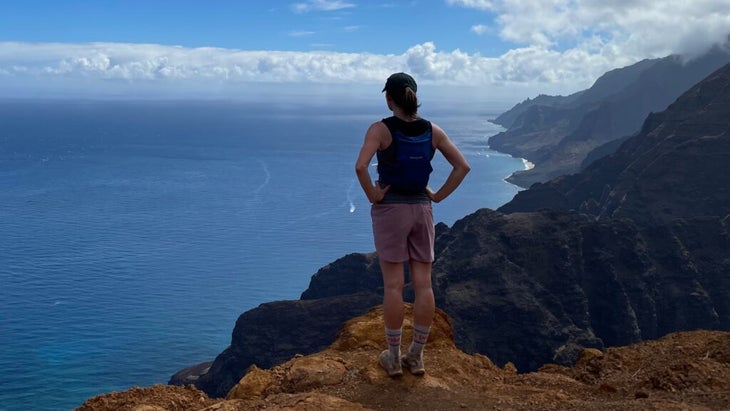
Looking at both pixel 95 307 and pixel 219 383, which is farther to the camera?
pixel 95 307

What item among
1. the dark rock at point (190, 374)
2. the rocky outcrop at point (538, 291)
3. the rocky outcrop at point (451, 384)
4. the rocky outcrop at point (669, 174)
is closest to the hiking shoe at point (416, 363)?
the rocky outcrop at point (451, 384)

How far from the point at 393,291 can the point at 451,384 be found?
1721 millimetres

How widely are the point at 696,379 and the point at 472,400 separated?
3.21 meters

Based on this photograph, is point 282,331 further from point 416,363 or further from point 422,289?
point 422,289

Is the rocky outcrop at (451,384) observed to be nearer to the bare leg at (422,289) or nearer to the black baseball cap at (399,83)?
the bare leg at (422,289)

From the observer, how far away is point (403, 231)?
7.92m

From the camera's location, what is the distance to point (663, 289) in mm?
98875

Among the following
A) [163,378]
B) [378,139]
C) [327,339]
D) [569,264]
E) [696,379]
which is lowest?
[163,378]

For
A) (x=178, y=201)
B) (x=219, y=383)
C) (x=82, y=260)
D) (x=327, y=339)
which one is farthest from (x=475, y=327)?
(x=178, y=201)

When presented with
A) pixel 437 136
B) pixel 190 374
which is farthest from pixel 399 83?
pixel 190 374

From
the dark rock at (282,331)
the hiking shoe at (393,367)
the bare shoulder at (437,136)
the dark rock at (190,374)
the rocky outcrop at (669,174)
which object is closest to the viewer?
the bare shoulder at (437,136)

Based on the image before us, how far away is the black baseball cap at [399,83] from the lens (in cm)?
764

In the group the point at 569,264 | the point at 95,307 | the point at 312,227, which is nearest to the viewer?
the point at 569,264

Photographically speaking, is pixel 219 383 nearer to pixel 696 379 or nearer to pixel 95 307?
pixel 95 307
